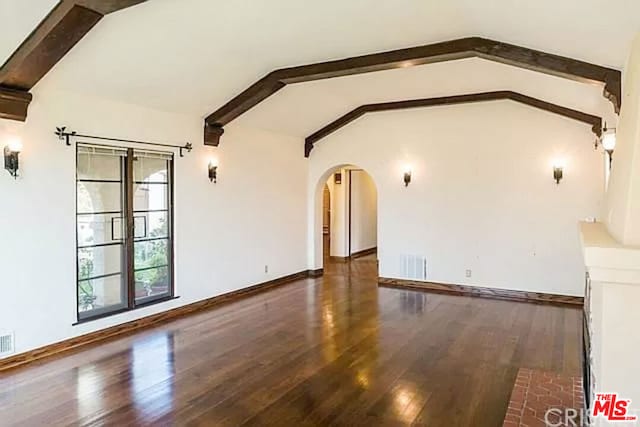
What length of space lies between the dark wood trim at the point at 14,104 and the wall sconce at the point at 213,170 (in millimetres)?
2573

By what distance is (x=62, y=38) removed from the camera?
12.1 ft

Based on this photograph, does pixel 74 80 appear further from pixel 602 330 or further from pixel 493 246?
pixel 493 246

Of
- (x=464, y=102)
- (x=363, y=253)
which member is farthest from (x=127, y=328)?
(x=363, y=253)

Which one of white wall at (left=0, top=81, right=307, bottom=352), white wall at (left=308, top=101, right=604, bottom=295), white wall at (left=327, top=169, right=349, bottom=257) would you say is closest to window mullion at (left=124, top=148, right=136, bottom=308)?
white wall at (left=0, top=81, right=307, bottom=352)

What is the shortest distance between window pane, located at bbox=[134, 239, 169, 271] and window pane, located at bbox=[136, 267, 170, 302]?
80mm

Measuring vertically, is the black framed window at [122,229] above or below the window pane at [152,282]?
above

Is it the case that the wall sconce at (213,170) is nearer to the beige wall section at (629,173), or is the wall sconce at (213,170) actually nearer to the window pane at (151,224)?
the window pane at (151,224)

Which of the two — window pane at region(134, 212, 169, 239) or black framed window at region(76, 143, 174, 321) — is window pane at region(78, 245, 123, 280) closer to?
black framed window at region(76, 143, 174, 321)

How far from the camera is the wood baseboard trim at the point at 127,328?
451cm

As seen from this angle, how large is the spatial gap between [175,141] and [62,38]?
252 centimetres

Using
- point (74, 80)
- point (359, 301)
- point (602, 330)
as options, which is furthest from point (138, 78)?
point (602, 330)

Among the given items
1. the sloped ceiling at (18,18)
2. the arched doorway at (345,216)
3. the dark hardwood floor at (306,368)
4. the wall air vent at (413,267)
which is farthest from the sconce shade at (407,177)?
the sloped ceiling at (18,18)

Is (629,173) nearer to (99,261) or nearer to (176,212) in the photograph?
(99,261)

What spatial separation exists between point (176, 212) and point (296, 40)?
2.78 metres
